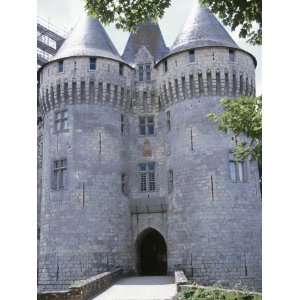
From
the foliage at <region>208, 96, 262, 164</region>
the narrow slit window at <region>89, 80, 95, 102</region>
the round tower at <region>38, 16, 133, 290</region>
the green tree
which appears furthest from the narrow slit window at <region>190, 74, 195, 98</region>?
the green tree

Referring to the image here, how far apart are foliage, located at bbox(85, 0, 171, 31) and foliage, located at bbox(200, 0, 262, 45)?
31.3 inches

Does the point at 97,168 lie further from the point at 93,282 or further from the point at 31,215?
the point at 31,215

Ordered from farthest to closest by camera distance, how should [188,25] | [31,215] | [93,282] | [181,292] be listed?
[188,25] < [93,282] < [181,292] < [31,215]

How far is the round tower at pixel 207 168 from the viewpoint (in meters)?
16.9

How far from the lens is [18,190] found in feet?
16.4

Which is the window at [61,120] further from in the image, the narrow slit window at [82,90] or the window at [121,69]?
the window at [121,69]

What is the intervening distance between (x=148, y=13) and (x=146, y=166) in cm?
1196

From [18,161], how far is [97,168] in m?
13.1

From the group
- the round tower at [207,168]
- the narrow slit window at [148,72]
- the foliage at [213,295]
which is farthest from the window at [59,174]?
the foliage at [213,295]

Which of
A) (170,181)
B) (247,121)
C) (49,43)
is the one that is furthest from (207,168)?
(247,121)

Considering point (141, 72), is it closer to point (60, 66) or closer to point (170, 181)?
point (60, 66)

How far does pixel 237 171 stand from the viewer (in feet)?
58.2

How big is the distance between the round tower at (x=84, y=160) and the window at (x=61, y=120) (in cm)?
4
